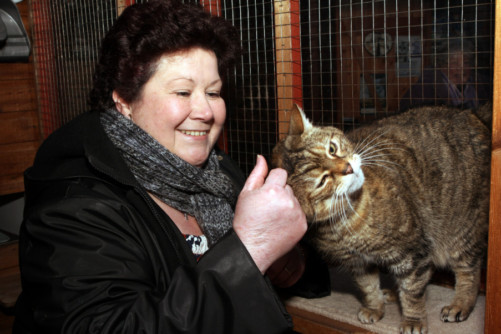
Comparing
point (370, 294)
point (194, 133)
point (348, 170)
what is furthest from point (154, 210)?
point (370, 294)

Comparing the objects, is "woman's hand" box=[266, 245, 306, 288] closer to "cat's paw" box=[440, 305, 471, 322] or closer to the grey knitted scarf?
the grey knitted scarf

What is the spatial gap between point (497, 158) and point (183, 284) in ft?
2.72

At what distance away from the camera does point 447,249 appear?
192 cm

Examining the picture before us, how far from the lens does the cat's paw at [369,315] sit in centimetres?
182

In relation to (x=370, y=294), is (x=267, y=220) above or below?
above

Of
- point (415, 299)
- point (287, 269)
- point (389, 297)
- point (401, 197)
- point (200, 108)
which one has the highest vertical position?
point (200, 108)

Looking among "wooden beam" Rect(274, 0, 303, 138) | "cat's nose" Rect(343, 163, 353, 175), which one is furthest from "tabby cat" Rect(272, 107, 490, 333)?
"wooden beam" Rect(274, 0, 303, 138)

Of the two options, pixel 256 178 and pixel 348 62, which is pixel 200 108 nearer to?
pixel 256 178

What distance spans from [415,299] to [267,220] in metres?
0.96

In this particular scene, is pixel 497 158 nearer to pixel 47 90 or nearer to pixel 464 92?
pixel 464 92

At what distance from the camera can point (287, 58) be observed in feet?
6.84

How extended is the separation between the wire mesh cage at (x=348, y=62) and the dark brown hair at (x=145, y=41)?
0.64m

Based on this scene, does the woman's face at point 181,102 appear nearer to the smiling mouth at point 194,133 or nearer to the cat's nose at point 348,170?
the smiling mouth at point 194,133

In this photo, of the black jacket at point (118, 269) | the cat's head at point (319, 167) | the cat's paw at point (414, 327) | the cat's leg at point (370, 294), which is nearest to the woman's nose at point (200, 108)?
the black jacket at point (118, 269)
